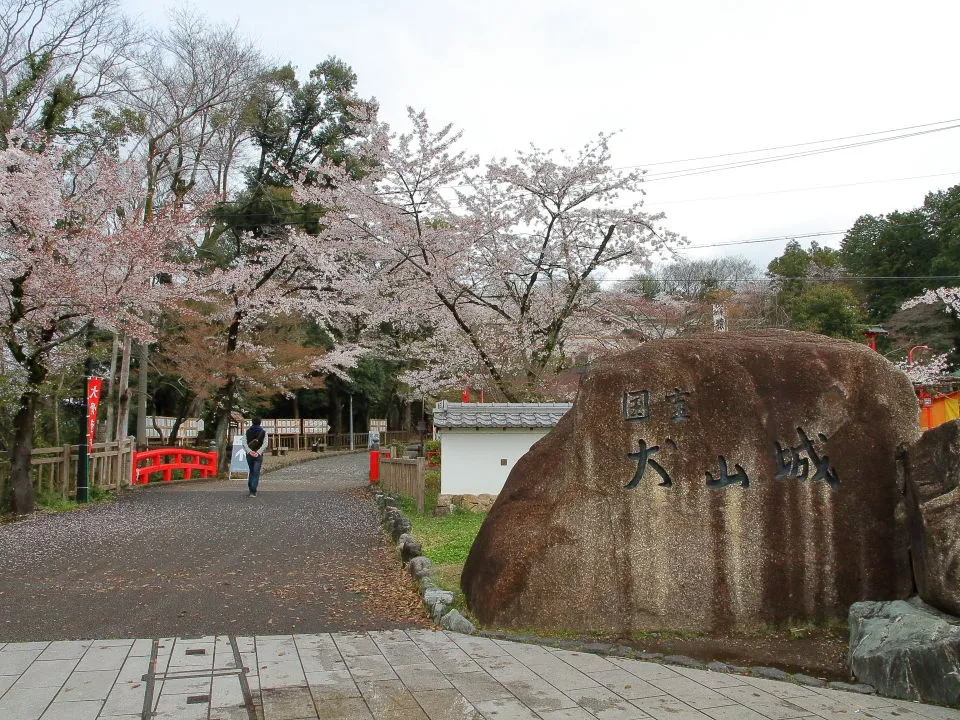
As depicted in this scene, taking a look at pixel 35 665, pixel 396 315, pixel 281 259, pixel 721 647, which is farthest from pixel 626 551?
pixel 281 259

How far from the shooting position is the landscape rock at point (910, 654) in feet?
16.3

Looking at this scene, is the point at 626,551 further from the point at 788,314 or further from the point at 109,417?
the point at 788,314

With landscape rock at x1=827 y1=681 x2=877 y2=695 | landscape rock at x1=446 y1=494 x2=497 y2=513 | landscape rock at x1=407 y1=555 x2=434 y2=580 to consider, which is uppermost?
landscape rock at x1=446 y1=494 x2=497 y2=513

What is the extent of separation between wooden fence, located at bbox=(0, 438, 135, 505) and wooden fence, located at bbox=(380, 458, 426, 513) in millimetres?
6098

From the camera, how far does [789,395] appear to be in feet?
22.6

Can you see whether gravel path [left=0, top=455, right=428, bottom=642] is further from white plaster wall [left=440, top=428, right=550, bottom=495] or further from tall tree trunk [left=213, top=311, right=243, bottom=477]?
tall tree trunk [left=213, top=311, right=243, bottom=477]

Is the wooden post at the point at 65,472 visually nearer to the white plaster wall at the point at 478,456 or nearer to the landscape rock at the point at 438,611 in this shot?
the white plaster wall at the point at 478,456

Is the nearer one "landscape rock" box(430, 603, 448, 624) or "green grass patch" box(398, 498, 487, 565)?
"landscape rock" box(430, 603, 448, 624)

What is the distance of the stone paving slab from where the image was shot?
4840 millimetres

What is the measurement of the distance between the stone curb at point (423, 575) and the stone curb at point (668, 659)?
293mm

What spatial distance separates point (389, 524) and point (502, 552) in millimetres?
6510

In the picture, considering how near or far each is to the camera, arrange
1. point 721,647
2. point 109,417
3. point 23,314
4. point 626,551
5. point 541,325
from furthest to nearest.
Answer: point 109,417, point 541,325, point 23,314, point 626,551, point 721,647

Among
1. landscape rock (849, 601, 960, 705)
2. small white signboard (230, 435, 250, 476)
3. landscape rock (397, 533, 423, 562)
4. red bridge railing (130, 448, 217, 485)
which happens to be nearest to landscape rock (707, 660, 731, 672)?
landscape rock (849, 601, 960, 705)

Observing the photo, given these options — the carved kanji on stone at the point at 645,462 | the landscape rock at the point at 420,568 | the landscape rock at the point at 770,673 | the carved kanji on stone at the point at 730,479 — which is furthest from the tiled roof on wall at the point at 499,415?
the landscape rock at the point at 770,673
